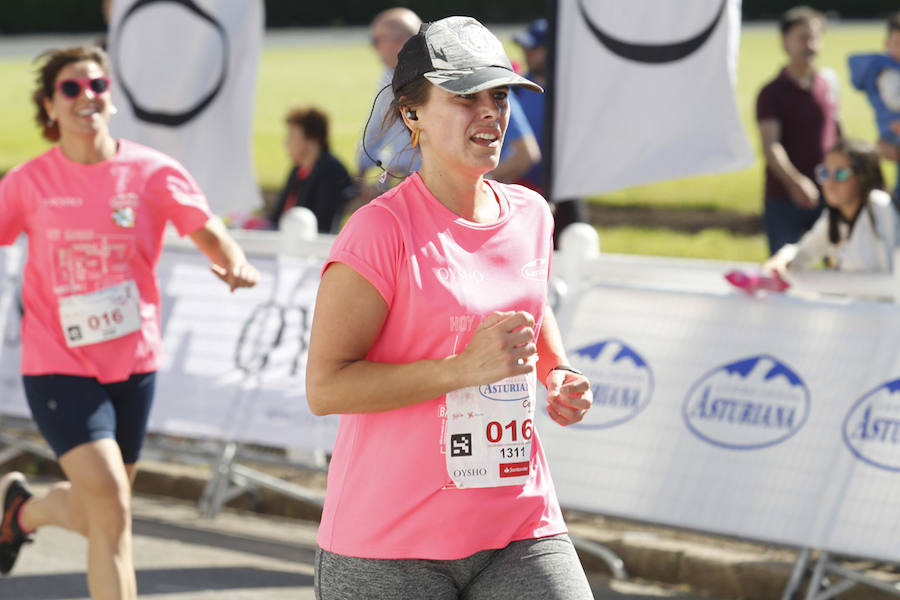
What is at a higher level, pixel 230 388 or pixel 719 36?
pixel 719 36

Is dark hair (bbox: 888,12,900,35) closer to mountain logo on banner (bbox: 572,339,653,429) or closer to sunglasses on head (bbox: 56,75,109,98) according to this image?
mountain logo on banner (bbox: 572,339,653,429)

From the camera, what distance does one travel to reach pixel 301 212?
7.26 metres

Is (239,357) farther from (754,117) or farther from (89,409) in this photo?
(754,117)

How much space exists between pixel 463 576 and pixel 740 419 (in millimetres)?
3116

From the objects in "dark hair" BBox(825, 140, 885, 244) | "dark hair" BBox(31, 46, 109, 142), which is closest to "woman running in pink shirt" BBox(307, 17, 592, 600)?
"dark hair" BBox(31, 46, 109, 142)

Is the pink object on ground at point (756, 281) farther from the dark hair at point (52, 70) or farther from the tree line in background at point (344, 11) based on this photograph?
the tree line in background at point (344, 11)

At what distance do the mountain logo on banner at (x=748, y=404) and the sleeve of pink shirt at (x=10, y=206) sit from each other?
8.98 ft

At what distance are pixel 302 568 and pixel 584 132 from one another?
2.45 metres

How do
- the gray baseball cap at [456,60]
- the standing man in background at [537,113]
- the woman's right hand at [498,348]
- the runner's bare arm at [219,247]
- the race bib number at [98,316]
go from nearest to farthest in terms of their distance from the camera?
the woman's right hand at [498,348]
the gray baseball cap at [456,60]
the race bib number at [98,316]
the runner's bare arm at [219,247]
the standing man in background at [537,113]

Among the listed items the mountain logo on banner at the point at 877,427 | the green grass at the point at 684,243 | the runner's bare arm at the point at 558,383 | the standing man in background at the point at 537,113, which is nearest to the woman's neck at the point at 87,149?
the runner's bare arm at the point at 558,383

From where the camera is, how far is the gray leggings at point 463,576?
290 centimetres

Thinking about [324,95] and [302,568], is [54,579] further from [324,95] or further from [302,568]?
[324,95]

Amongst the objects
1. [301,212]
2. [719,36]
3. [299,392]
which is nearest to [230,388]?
[299,392]

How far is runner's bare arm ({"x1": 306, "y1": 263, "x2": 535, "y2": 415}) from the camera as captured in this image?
2.81 m
